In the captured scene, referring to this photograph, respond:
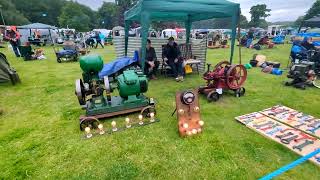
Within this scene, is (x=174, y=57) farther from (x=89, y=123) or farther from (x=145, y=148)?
(x=145, y=148)

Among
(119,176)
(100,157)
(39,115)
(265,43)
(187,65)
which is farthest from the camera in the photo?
(265,43)

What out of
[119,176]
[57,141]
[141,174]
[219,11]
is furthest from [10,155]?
[219,11]

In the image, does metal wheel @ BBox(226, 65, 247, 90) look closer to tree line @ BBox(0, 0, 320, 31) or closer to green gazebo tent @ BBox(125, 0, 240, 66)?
green gazebo tent @ BBox(125, 0, 240, 66)

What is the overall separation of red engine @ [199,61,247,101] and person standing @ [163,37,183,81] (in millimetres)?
1893

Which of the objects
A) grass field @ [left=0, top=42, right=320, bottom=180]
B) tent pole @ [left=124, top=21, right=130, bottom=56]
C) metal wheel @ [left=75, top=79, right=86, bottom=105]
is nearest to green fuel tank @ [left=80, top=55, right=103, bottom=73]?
metal wheel @ [left=75, top=79, right=86, bottom=105]

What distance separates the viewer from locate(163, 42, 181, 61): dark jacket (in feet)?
22.5

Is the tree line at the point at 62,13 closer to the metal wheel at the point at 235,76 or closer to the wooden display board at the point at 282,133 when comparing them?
the metal wheel at the point at 235,76

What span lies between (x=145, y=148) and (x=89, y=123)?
1.21 m

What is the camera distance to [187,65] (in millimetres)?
7301

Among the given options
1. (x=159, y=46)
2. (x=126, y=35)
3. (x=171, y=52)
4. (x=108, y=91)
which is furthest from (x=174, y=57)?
(x=108, y=91)

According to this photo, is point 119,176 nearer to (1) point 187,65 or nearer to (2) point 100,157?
(2) point 100,157

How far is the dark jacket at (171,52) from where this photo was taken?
271 inches

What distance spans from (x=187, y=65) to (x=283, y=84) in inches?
121

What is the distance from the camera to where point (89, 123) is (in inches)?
142
